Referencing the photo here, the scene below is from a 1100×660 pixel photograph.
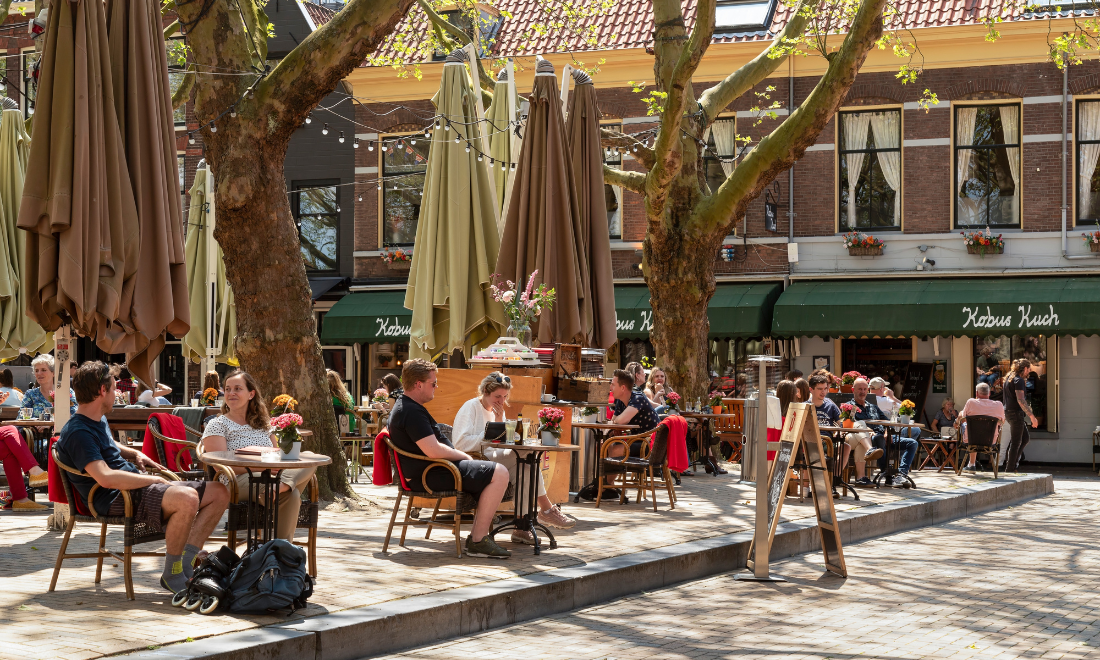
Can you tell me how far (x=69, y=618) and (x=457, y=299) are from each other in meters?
6.25

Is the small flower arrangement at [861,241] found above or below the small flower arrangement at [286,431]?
above

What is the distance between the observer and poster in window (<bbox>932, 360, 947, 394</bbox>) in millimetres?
20062

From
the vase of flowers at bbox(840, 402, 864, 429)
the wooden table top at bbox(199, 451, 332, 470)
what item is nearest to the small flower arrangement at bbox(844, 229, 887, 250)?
the vase of flowers at bbox(840, 402, 864, 429)

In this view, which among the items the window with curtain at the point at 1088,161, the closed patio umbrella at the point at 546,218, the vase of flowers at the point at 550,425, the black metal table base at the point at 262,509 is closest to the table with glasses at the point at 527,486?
the vase of flowers at the point at 550,425

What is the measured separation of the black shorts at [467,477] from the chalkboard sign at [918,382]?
1397cm

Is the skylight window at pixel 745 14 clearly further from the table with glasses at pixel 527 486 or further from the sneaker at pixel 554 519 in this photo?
the table with glasses at pixel 527 486

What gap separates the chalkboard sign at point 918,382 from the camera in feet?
65.8

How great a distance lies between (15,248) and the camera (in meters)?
12.5

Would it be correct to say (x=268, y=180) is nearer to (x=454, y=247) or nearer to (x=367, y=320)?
(x=454, y=247)

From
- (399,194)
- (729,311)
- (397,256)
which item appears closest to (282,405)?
(729,311)

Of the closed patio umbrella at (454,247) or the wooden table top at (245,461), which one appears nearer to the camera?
the wooden table top at (245,461)

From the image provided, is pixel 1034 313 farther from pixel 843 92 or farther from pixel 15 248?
pixel 15 248

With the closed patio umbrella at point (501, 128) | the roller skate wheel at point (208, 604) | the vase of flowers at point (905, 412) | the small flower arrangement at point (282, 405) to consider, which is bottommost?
the roller skate wheel at point (208, 604)

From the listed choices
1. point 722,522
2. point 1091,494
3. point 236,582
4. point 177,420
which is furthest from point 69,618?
point 1091,494
